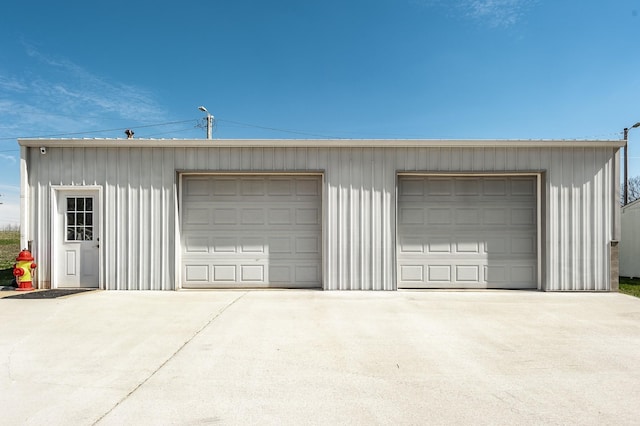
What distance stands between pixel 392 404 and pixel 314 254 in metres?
4.84

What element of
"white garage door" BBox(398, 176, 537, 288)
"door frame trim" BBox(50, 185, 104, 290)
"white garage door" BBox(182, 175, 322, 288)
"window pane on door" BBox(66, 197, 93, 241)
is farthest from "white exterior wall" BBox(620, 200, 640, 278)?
"window pane on door" BBox(66, 197, 93, 241)

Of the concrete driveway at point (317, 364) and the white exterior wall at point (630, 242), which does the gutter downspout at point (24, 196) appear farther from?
the white exterior wall at point (630, 242)

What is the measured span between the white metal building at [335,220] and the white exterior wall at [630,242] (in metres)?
3.59

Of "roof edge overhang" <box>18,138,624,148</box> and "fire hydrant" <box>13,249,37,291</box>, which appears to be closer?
"fire hydrant" <box>13,249,37,291</box>

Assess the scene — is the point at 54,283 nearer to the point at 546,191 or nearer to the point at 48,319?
the point at 48,319

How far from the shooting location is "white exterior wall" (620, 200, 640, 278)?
9.50m

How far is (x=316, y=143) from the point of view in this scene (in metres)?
7.10

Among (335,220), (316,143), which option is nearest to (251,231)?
(335,220)

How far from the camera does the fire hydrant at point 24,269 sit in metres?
6.82

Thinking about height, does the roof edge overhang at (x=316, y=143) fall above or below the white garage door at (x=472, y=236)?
above

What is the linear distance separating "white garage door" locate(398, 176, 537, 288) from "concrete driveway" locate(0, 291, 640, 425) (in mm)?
1590

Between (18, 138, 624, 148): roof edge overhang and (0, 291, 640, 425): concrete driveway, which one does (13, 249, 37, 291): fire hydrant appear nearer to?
(0, 291, 640, 425): concrete driveway

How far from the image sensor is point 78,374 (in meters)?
3.11

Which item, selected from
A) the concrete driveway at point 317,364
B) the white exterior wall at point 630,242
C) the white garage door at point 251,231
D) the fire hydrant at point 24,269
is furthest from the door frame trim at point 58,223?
the white exterior wall at point 630,242
